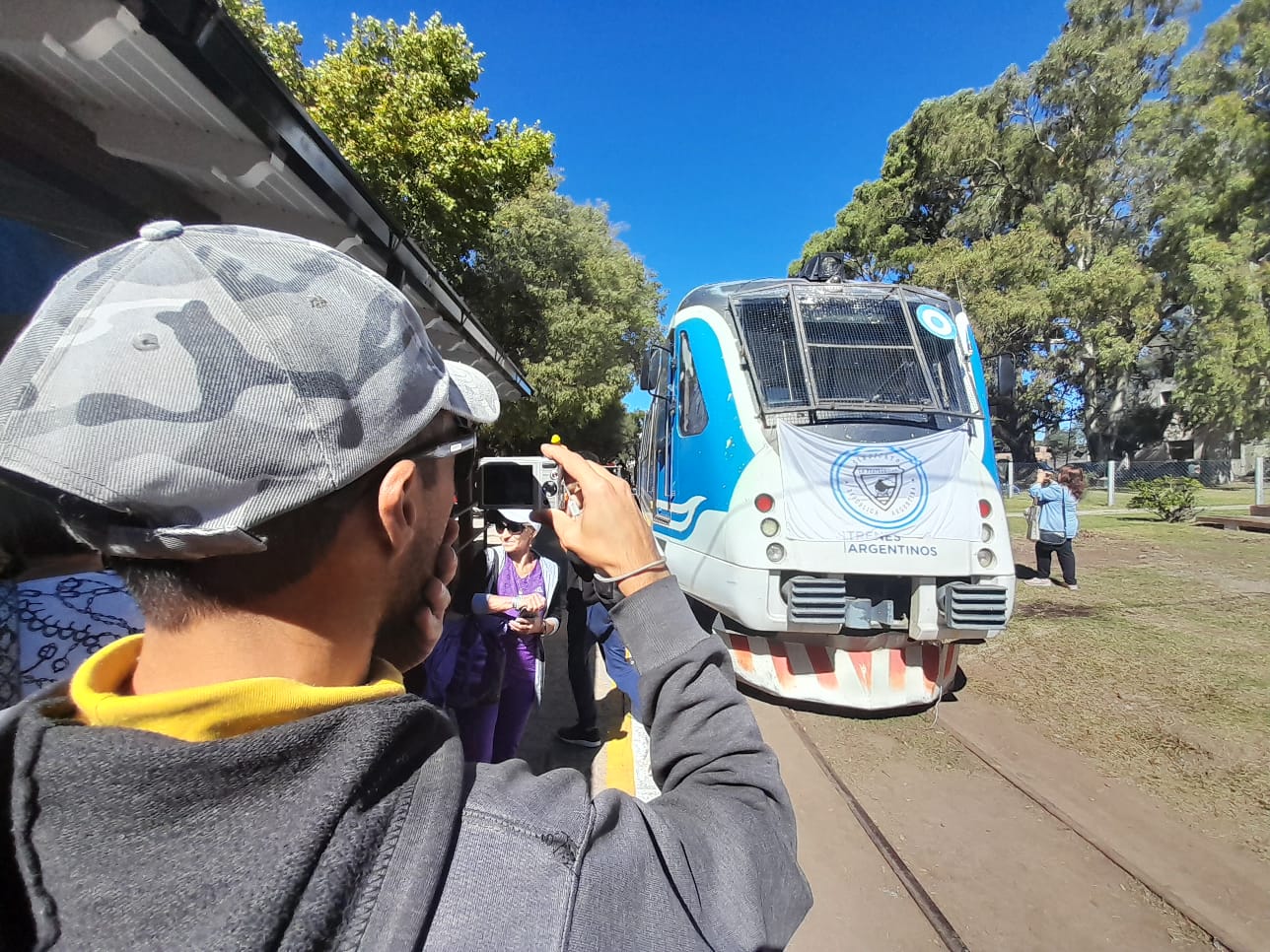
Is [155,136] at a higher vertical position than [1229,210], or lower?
lower

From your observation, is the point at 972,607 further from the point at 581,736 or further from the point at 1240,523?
the point at 1240,523

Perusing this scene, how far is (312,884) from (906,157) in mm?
31957

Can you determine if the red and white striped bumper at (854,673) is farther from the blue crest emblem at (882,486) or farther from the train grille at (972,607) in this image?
the blue crest emblem at (882,486)

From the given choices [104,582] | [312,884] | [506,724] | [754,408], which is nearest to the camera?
[312,884]

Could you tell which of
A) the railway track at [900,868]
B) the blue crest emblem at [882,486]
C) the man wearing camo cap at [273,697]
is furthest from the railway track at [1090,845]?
the man wearing camo cap at [273,697]

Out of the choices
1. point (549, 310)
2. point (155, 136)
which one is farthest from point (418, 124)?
point (155, 136)

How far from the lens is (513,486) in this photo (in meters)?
3.00

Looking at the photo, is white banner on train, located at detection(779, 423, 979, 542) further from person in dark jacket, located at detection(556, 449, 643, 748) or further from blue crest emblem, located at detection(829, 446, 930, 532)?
person in dark jacket, located at detection(556, 449, 643, 748)

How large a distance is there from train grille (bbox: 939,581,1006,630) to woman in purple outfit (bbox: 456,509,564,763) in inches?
97.9

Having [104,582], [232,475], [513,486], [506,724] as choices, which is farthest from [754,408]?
[232,475]

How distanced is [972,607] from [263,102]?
4.43m

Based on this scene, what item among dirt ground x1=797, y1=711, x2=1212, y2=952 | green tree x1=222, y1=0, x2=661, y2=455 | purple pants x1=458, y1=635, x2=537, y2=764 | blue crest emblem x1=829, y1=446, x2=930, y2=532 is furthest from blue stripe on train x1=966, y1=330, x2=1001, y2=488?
green tree x1=222, y1=0, x2=661, y2=455

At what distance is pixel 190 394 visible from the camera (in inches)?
28.1

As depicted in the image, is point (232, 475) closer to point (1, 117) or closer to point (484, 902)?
point (484, 902)
